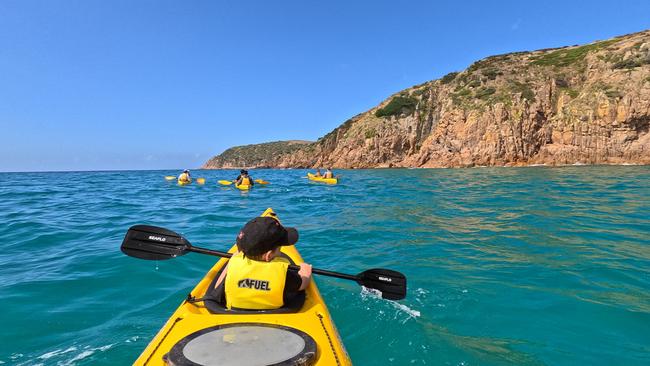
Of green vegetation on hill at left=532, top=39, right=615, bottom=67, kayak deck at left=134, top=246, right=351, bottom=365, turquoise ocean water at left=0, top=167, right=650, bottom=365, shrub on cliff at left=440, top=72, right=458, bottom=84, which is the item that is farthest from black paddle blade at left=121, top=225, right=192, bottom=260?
shrub on cliff at left=440, top=72, right=458, bottom=84

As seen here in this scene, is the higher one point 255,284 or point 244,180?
→ point 244,180

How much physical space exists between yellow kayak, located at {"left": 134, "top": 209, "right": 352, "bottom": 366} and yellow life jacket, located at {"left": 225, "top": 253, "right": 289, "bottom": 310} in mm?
93

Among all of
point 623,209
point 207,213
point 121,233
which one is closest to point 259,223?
point 121,233

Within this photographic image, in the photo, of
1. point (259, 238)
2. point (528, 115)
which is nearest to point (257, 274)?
point (259, 238)

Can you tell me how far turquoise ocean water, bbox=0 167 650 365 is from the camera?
13.4 feet

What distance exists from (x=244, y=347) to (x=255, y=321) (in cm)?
53

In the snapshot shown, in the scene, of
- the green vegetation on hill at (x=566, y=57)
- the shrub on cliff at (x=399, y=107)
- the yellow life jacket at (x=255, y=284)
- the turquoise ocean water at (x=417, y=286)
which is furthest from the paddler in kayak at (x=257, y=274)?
the shrub on cliff at (x=399, y=107)

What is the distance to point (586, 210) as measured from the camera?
11.5 meters

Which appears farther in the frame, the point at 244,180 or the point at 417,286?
the point at 244,180

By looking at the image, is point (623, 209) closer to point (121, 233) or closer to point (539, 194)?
point (539, 194)

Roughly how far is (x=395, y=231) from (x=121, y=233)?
25.7ft

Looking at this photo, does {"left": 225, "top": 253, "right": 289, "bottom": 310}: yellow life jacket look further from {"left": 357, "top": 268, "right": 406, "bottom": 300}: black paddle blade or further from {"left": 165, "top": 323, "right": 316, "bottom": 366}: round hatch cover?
{"left": 357, "top": 268, "right": 406, "bottom": 300}: black paddle blade

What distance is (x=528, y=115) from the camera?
47.0 m

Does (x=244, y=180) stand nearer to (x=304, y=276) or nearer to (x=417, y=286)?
(x=417, y=286)
